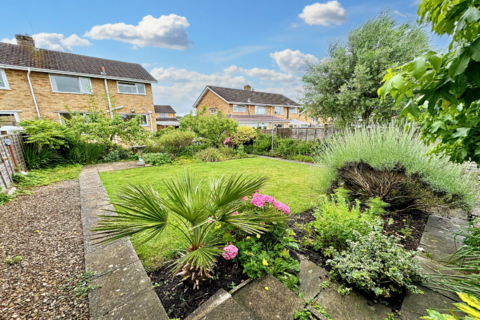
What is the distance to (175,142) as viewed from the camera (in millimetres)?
9039

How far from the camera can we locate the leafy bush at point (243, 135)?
35.4 feet

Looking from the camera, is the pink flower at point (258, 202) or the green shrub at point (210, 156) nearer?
the pink flower at point (258, 202)

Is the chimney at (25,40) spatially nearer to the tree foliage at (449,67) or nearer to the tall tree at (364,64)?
the tall tree at (364,64)

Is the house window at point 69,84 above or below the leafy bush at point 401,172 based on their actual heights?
above

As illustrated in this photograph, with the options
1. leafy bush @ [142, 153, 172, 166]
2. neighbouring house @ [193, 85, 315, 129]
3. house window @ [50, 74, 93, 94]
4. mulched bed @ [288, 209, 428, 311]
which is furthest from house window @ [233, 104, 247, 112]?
mulched bed @ [288, 209, 428, 311]

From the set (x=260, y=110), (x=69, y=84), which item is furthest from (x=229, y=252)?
(x=260, y=110)

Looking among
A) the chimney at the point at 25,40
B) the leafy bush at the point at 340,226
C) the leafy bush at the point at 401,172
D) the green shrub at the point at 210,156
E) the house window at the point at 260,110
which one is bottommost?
the green shrub at the point at 210,156

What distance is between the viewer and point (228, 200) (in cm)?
151

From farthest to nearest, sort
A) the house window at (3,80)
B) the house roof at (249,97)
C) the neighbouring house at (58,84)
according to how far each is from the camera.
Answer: the house roof at (249,97) → the neighbouring house at (58,84) → the house window at (3,80)

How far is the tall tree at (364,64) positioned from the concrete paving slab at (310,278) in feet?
25.5

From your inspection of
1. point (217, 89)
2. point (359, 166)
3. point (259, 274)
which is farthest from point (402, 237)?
point (217, 89)

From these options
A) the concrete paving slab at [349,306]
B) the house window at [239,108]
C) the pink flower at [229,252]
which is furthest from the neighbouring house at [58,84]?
the concrete paving slab at [349,306]

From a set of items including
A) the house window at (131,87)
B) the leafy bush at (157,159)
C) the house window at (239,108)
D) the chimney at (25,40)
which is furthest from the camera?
the house window at (239,108)

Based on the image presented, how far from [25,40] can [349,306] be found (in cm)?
1986
